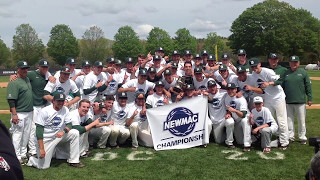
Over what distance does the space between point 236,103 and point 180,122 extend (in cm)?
152

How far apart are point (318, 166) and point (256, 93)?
663cm

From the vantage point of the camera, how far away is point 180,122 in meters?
7.93

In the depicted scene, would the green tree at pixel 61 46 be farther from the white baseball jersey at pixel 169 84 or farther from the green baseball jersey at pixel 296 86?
the green baseball jersey at pixel 296 86

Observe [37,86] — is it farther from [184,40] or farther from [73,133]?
[184,40]

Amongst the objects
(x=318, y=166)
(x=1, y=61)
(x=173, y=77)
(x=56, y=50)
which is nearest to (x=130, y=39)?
(x=56, y=50)

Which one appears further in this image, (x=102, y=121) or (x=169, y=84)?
(x=169, y=84)

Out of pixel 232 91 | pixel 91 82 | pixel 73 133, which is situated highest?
pixel 91 82

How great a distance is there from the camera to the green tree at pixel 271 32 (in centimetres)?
5756

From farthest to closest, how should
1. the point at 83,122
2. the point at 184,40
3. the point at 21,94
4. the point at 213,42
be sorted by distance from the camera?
the point at 213,42 → the point at 184,40 → the point at 83,122 → the point at 21,94

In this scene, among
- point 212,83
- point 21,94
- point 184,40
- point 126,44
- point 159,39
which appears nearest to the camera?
point 21,94

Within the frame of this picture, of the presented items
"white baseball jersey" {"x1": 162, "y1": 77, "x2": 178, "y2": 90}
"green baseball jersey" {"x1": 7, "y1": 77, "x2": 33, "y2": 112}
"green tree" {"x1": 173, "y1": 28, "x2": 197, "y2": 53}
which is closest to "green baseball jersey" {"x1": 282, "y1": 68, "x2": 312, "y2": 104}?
"white baseball jersey" {"x1": 162, "y1": 77, "x2": 178, "y2": 90}

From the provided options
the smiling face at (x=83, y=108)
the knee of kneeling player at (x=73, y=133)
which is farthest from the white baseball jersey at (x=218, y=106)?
the knee of kneeling player at (x=73, y=133)

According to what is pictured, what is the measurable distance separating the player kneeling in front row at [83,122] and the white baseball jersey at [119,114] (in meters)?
0.93

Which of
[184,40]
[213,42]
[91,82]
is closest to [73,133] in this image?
[91,82]
